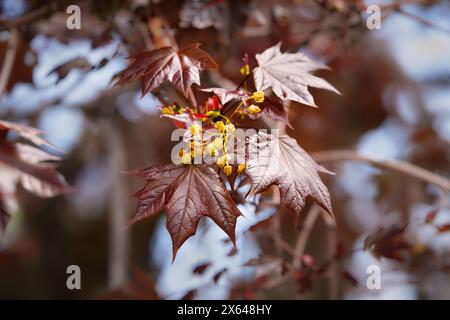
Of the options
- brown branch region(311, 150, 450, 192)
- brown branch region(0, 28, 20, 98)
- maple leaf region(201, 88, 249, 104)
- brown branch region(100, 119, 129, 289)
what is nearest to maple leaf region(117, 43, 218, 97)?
maple leaf region(201, 88, 249, 104)

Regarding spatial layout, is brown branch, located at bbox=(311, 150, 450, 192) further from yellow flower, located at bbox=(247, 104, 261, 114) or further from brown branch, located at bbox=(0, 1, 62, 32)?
brown branch, located at bbox=(0, 1, 62, 32)

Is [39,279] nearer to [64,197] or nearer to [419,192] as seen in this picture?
[64,197]

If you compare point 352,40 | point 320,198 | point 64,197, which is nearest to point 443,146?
point 352,40

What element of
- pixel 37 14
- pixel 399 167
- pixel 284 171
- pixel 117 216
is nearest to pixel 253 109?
pixel 284 171

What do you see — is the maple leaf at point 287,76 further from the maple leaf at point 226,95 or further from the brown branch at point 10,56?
the brown branch at point 10,56

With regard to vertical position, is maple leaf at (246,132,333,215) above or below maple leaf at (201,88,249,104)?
below

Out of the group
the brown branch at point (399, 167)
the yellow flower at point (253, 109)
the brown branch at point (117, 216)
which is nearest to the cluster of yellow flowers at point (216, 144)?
the yellow flower at point (253, 109)
